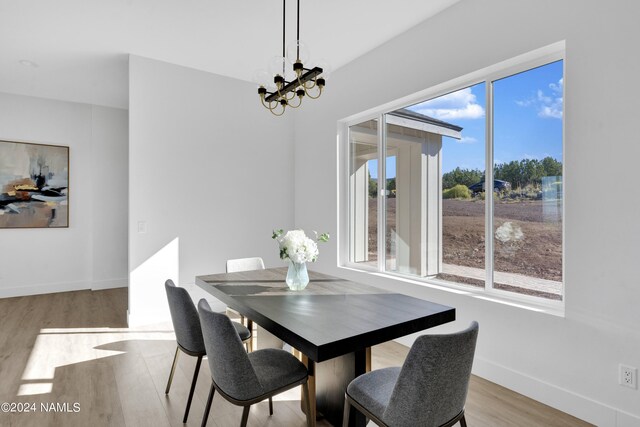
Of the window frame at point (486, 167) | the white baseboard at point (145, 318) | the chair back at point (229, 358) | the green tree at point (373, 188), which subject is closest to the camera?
the chair back at point (229, 358)

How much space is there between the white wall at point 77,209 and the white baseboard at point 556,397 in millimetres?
5334

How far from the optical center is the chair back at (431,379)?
3.85 feet

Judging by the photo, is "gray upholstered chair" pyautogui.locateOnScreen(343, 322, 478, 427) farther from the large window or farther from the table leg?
the large window

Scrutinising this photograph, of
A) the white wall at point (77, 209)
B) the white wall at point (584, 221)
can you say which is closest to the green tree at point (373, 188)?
the white wall at point (584, 221)

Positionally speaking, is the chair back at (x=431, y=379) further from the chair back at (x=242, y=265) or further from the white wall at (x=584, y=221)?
the chair back at (x=242, y=265)

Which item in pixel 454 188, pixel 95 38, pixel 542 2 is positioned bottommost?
pixel 454 188

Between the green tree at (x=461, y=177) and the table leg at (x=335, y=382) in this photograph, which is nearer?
the table leg at (x=335, y=382)

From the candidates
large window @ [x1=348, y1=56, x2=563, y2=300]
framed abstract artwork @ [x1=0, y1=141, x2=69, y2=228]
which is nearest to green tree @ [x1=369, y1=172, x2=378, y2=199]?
large window @ [x1=348, y1=56, x2=563, y2=300]

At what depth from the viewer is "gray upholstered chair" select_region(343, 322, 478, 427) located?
1.17m

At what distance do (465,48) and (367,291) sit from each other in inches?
80.0

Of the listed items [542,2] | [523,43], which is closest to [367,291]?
[523,43]

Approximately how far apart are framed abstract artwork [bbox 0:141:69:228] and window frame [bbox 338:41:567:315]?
4193 millimetres

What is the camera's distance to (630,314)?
190 cm

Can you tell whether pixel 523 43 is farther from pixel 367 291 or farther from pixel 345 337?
pixel 345 337
